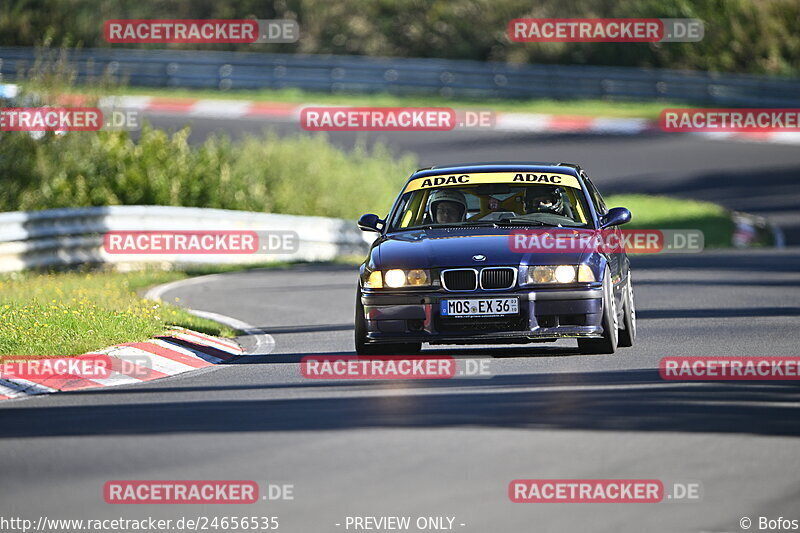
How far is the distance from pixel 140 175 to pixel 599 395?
16.4m

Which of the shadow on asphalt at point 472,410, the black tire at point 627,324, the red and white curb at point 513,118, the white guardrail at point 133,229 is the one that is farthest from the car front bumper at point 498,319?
the red and white curb at point 513,118

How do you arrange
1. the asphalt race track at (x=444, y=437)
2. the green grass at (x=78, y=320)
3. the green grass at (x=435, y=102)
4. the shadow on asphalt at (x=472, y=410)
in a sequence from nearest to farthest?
the asphalt race track at (x=444, y=437) → the shadow on asphalt at (x=472, y=410) → the green grass at (x=78, y=320) → the green grass at (x=435, y=102)

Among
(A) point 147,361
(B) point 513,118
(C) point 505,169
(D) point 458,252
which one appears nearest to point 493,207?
(C) point 505,169

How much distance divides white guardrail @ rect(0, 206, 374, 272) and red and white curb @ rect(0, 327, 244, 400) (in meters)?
7.61

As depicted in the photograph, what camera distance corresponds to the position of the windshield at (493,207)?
13.2m

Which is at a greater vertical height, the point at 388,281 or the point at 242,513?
the point at 388,281

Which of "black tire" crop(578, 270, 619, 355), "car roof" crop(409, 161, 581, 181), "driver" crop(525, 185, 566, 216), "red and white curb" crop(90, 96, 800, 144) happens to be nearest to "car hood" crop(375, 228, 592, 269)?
"black tire" crop(578, 270, 619, 355)

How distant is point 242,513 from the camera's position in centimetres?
746

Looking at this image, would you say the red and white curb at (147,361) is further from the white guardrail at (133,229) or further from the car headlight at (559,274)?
the white guardrail at (133,229)

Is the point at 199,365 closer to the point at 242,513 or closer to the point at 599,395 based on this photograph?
the point at 599,395

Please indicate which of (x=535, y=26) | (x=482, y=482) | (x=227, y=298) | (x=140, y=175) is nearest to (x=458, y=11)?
(x=535, y=26)

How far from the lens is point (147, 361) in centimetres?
1273

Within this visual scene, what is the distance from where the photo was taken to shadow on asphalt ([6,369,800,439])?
9.42 meters

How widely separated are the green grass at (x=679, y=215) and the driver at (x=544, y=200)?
15.3m
